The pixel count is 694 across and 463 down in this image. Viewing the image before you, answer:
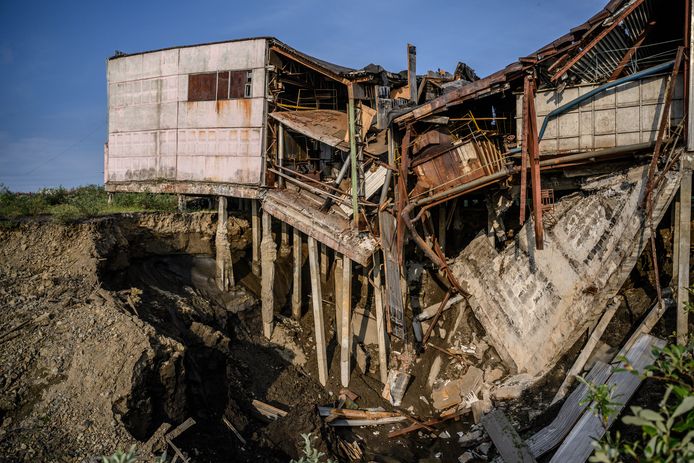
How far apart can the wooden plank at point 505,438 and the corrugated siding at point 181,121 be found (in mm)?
8894

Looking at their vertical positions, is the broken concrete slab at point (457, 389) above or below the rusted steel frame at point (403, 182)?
below

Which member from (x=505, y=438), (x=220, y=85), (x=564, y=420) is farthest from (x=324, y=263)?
(x=564, y=420)

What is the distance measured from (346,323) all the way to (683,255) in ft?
24.6

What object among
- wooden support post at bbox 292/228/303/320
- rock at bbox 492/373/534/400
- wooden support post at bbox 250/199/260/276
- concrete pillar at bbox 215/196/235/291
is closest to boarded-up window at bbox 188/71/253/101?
concrete pillar at bbox 215/196/235/291

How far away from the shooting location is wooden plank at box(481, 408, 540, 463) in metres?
8.86

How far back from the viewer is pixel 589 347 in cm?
967

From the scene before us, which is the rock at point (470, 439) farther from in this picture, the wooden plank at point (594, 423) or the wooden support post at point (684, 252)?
the wooden support post at point (684, 252)

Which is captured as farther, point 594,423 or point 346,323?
point 346,323

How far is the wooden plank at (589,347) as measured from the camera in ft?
31.6

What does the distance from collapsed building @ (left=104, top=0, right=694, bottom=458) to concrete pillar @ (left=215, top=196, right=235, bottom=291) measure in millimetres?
66

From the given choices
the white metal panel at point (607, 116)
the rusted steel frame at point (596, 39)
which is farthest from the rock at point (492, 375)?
the rusted steel frame at point (596, 39)

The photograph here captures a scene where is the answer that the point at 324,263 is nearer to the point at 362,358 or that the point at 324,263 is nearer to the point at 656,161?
the point at 362,358

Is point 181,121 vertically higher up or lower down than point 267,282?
higher up

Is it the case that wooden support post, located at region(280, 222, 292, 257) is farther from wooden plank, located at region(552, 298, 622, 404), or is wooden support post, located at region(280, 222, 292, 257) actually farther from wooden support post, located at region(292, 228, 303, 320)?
wooden plank, located at region(552, 298, 622, 404)
